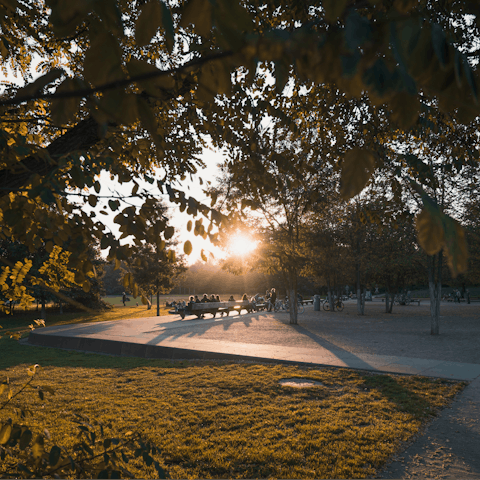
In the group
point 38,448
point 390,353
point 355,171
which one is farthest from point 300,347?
point 355,171

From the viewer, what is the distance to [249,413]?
5.61m

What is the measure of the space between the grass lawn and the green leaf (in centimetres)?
295

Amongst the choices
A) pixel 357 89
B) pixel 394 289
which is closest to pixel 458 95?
pixel 357 89

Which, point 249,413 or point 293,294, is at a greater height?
point 293,294

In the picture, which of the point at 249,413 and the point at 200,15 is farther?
the point at 249,413

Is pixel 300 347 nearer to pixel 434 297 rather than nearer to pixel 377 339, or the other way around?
pixel 377 339

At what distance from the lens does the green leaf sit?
79cm

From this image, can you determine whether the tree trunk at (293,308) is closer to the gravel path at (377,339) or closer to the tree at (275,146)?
the gravel path at (377,339)

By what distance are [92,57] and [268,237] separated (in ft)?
57.4

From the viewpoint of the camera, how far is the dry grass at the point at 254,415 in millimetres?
4125

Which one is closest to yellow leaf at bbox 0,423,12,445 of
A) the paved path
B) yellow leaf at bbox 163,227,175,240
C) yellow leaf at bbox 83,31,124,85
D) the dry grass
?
yellow leaf at bbox 163,227,175,240

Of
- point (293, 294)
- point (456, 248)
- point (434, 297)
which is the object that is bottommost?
point (293, 294)

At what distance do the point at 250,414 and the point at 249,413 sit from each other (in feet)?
0.20

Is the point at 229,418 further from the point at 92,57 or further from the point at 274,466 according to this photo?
the point at 92,57
